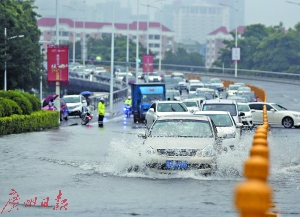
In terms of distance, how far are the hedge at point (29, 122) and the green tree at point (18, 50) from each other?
23458 mm

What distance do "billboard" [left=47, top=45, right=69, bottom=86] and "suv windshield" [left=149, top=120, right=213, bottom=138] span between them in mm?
26773

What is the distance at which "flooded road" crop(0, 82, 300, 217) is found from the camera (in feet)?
38.1

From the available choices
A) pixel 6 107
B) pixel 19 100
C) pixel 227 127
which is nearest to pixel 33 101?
pixel 19 100

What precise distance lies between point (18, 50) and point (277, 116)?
26288 millimetres

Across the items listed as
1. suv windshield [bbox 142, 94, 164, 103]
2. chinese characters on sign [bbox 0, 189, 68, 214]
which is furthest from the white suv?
chinese characters on sign [bbox 0, 189, 68, 214]

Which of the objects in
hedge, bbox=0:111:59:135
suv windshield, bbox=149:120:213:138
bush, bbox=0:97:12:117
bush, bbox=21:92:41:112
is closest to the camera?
suv windshield, bbox=149:120:213:138

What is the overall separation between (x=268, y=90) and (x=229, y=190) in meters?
78.3

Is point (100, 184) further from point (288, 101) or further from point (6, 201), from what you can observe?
point (288, 101)

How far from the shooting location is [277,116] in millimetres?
45094

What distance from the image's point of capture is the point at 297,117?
146 ft

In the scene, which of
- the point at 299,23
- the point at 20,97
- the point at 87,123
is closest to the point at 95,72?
the point at 299,23

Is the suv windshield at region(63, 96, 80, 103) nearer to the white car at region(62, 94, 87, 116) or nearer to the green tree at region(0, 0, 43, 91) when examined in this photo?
the white car at region(62, 94, 87, 116)

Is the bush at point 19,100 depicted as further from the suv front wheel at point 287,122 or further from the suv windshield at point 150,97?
the suv windshield at point 150,97

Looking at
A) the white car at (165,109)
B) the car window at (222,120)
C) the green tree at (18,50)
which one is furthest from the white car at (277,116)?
the green tree at (18,50)
